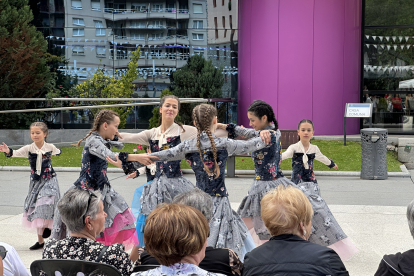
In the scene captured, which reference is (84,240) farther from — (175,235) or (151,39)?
(151,39)

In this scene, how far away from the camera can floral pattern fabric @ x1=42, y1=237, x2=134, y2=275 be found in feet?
9.25

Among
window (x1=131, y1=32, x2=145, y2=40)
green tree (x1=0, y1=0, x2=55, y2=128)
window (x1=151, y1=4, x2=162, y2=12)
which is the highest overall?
window (x1=151, y1=4, x2=162, y2=12)

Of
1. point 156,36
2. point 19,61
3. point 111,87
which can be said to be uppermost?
point 156,36

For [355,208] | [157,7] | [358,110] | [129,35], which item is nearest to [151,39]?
[129,35]

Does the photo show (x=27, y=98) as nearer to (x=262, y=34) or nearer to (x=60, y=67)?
(x=60, y=67)

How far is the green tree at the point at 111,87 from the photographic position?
58.1 feet

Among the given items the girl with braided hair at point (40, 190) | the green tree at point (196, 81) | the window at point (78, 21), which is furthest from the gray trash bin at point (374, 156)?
the window at point (78, 21)

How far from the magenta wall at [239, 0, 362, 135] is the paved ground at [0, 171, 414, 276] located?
600 centimetres

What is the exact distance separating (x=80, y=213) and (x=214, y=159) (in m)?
1.40

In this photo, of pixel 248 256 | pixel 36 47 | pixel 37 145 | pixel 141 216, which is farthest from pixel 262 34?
pixel 248 256

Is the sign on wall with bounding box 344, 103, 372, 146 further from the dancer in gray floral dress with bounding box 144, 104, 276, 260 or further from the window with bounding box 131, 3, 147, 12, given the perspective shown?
the dancer in gray floral dress with bounding box 144, 104, 276, 260

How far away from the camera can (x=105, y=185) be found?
5.01 metres

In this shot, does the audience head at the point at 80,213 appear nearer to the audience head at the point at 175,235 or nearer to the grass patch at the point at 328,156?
the audience head at the point at 175,235

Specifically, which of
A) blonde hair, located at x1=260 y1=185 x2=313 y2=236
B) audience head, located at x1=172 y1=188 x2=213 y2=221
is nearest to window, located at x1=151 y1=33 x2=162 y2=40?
audience head, located at x1=172 y1=188 x2=213 y2=221
